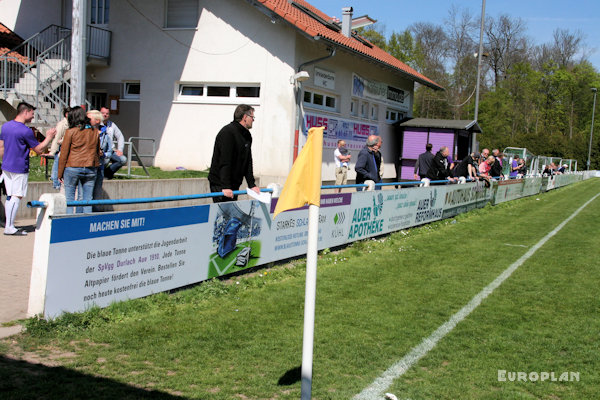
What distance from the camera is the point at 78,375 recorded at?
3951 millimetres

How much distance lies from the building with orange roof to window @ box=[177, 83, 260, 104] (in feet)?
A: 0.11

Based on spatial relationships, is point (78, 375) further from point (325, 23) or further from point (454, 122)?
point (454, 122)

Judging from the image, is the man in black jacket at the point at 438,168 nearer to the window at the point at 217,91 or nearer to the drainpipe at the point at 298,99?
the drainpipe at the point at 298,99

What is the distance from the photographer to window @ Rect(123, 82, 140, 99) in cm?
2000

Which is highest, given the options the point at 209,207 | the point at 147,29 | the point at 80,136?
the point at 147,29

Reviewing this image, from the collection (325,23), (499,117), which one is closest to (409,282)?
(325,23)

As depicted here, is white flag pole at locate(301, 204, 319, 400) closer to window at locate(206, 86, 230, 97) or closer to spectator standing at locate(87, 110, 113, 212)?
spectator standing at locate(87, 110, 113, 212)

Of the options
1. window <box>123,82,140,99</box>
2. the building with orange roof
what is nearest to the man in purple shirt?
the building with orange roof

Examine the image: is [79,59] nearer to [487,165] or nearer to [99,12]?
[99,12]

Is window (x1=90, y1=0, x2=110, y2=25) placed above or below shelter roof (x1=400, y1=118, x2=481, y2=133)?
above

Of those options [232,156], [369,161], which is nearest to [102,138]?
[232,156]

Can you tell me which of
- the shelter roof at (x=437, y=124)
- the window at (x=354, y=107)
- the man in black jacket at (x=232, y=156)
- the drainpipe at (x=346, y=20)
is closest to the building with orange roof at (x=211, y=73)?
the window at (x=354, y=107)

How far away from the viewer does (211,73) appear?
741 inches

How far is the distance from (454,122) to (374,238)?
1609cm
